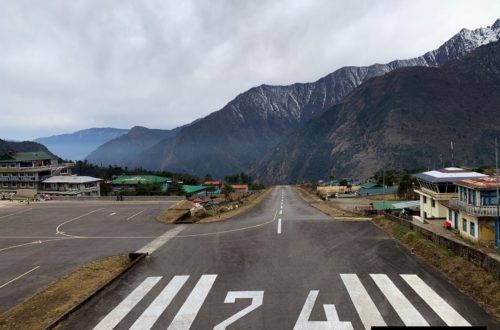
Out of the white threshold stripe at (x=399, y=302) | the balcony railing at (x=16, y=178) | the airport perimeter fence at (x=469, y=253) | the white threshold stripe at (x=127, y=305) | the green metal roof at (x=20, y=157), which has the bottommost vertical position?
the white threshold stripe at (x=127, y=305)

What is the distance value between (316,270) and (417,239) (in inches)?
389

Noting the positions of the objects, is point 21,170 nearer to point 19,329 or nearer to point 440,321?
point 19,329

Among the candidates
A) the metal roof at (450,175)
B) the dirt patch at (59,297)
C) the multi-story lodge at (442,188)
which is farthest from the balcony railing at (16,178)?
the metal roof at (450,175)

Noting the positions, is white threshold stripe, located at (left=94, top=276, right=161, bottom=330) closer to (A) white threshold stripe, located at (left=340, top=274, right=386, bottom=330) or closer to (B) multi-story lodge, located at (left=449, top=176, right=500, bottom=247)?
(A) white threshold stripe, located at (left=340, top=274, right=386, bottom=330)

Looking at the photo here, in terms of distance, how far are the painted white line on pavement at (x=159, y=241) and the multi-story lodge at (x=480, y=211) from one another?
2476 cm

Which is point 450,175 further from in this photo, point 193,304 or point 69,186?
point 69,186

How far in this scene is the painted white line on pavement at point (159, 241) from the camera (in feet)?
91.0

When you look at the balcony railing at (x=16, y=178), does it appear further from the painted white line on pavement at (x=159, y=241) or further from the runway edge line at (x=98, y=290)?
the runway edge line at (x=98, y=290)

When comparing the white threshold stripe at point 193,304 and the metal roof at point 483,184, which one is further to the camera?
the metal roof at point 483,184

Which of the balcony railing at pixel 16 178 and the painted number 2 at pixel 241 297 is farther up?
the balcony railing at pixel 16 178

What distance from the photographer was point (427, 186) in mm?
44562

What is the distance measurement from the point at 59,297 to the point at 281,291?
1069 cm

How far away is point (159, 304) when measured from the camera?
54.2 ft

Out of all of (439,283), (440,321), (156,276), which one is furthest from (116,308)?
(439,283)
